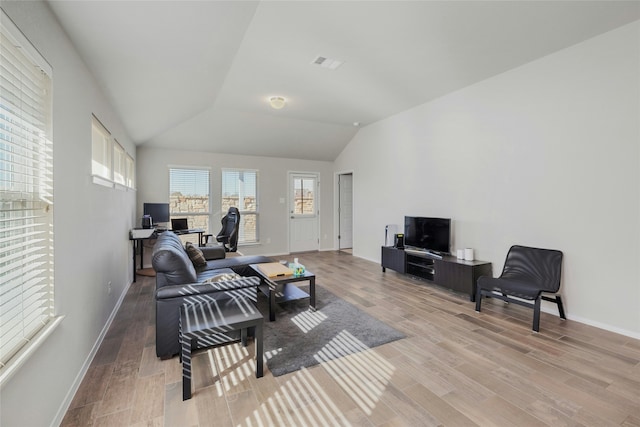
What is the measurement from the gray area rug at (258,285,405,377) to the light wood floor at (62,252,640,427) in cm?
13

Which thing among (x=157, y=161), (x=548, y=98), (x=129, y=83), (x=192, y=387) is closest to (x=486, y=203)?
(x=548, y=98)

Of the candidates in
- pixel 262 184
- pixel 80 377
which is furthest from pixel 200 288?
pixel 262 184

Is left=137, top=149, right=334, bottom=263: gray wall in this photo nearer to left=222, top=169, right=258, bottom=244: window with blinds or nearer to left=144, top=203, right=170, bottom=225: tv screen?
left=222, top=169, right=258, bottom=244: window with blinds

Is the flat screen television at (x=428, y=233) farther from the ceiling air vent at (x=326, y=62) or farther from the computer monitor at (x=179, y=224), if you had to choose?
the computer monitor at (x=179, y=224)

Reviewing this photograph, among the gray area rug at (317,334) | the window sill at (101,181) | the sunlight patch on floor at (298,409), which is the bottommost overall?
the sunlight patch on floor at (298,409)

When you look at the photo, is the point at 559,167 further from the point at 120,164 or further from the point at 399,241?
the point at 120,164

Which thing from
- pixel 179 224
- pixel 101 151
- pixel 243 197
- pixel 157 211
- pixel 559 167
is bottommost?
pixel 179 224

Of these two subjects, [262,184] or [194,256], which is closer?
[194,256]

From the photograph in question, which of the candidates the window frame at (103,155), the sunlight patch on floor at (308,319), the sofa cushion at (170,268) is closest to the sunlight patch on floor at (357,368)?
the sunlight patch on floor at (308,319)

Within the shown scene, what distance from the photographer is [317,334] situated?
9.43 feet

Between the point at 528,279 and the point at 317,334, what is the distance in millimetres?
2514

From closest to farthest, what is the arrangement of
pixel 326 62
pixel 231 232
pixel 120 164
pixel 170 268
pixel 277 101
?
pixel 170 268
pixel 326 62
pixel 120 164
pixel 277 101
pixel 231 232

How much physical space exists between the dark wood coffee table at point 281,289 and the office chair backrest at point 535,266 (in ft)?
7.66

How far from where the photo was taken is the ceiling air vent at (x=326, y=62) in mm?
3477
